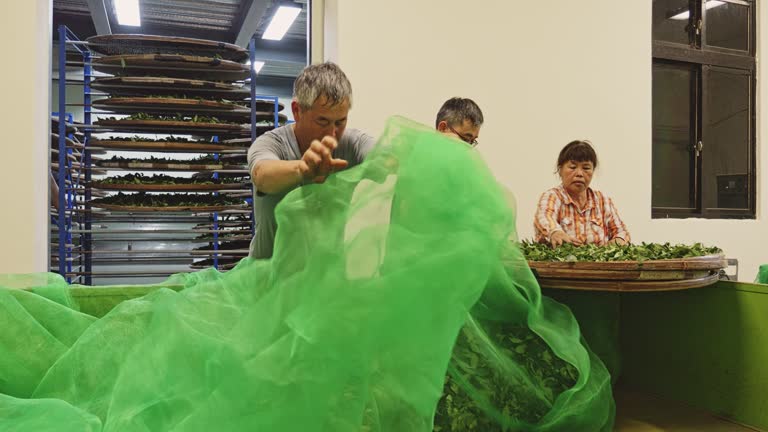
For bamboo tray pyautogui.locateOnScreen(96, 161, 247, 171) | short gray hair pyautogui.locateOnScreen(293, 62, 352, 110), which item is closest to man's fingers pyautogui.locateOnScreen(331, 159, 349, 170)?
short gray hair pyautogui.locateOnScreen(293, 62, 352, 110)

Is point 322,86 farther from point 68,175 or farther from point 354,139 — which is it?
point 68,175

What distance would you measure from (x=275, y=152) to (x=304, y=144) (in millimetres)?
87

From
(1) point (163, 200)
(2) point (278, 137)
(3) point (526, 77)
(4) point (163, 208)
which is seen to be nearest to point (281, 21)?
(1) point (163, 200)

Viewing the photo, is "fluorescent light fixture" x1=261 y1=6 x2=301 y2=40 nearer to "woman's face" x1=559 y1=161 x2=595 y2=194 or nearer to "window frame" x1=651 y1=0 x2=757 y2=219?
"window frame" x1=651 y1=0 x2=757 y2=219

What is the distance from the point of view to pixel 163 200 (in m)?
4.10

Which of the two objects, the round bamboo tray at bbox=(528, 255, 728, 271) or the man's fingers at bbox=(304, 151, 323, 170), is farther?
the round bamboo tray at bbox=(528, 255, 728, 271)

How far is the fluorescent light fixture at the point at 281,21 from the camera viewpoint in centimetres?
721

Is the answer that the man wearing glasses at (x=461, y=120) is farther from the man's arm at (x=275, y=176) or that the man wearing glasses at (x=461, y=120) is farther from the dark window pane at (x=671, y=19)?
the dark window pane at (x=671, y=19)

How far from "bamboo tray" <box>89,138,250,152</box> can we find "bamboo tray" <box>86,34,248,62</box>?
60cm

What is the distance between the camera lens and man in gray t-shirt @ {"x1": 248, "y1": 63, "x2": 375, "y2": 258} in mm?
1367

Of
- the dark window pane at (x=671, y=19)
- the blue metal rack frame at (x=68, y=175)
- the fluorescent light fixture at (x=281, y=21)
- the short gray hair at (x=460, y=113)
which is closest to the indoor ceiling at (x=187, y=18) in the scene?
the fluorescent light fixture at (x=281, y=21)

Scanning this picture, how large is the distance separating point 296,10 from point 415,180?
21.7 ft

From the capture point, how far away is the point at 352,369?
902 mm

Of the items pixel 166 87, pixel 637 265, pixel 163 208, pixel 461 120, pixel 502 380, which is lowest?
pixel 502 380
